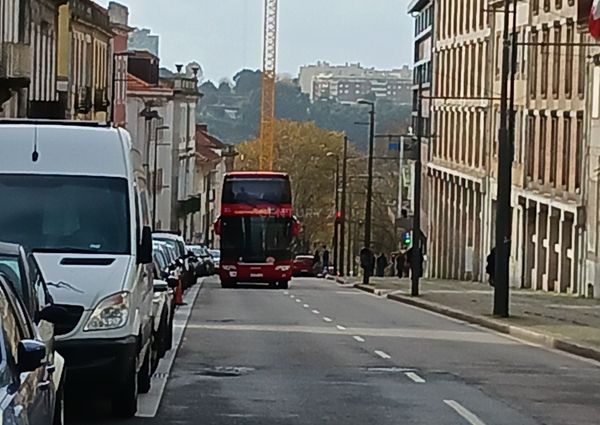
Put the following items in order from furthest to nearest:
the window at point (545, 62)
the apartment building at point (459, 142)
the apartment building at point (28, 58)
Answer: the apartment building at point (459, 142)
the window at point (545, 62)
the apartment building at point (28, 58)

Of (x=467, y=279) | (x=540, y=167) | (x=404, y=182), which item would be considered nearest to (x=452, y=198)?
(x=467, y=279)

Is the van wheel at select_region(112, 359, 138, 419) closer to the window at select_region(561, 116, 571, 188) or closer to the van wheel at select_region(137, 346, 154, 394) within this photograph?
the van wheel at select_region(137, 346, 154, 394)

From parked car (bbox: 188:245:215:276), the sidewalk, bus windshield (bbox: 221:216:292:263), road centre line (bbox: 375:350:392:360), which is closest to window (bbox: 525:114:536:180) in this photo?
the sidewalk

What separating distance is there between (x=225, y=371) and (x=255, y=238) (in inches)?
1417

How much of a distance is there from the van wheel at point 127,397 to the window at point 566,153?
41.6m

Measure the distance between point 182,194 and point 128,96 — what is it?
14.3 metres

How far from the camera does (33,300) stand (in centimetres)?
1153

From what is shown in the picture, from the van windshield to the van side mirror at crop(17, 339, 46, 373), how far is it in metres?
5.81

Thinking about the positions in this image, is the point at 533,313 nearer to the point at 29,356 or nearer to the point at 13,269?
the point at 13,269

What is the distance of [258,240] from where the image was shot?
56250mm

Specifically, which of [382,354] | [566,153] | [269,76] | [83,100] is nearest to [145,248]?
[382,354]

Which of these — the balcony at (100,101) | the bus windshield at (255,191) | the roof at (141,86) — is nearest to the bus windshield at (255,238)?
the bus windshield at (255,191)

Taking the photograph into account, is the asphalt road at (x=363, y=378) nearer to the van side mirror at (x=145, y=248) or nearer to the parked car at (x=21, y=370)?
the van side mirror at (x=145, y=248)

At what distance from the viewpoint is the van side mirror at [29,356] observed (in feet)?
29.5
